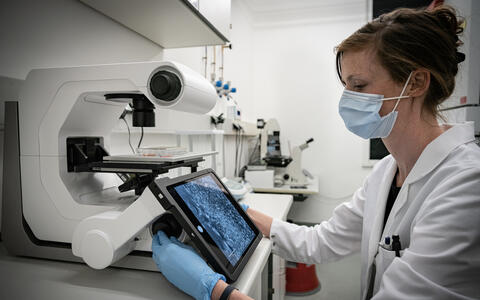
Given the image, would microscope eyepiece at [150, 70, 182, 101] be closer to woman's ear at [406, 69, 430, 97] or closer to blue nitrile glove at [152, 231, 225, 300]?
blue nitrile glove at [152, 231, 225, 300]

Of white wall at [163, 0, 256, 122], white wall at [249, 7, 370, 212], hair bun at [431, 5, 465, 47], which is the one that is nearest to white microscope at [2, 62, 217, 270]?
hair bun at [431, 5, 465, 47]

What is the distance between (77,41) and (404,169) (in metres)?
1.34

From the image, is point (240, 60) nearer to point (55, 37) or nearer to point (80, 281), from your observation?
point (55, 37)

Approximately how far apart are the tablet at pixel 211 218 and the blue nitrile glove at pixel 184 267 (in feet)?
0.11

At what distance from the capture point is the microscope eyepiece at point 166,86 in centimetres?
66

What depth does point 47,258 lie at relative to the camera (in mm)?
789

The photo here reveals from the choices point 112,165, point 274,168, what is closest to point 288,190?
point 274,168

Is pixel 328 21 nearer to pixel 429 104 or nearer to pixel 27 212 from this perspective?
pixel 429 104

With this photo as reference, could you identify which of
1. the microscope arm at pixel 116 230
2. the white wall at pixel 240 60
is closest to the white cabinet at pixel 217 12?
the white wall at pixel 240 60

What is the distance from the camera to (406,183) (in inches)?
33.7

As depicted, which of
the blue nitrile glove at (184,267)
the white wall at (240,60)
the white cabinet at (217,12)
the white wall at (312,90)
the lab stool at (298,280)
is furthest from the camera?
the white wall at (312,90)

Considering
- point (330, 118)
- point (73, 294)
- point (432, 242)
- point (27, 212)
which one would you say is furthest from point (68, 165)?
point (330, 118)

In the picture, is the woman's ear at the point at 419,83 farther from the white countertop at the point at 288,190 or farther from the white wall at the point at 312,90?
the white wall at the point at 312,90

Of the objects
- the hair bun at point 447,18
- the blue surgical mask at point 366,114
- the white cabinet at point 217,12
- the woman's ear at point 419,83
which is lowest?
the blue surgical mask at point 366,114
